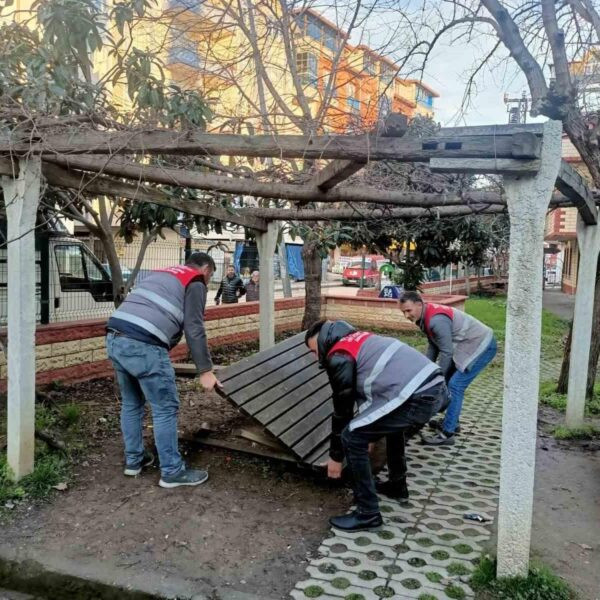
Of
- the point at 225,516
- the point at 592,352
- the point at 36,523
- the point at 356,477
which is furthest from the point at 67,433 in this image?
the point at 592,352

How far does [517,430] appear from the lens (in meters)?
3.08

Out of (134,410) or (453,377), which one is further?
(453,377)

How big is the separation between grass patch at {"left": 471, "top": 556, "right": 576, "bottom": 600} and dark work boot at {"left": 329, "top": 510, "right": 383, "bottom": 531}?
745 millimetres

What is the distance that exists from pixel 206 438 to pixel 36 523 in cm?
167

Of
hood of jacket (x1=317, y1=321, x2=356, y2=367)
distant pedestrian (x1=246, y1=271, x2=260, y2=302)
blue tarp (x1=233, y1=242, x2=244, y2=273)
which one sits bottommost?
distant pedestrian (x1=246, y1=271, x2=260, y2=302)

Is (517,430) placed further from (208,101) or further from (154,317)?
(208,101)

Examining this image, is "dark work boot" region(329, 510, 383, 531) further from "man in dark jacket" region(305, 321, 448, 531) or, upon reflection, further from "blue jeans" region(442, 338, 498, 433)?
"blue jeans" region(442, 338, 498, 433)

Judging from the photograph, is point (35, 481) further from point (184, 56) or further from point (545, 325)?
point (545, 325)

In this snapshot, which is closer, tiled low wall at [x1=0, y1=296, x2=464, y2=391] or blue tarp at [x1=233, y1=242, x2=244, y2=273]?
tiled low wall at [x1=0, y1=296, x2=464, y2=391]

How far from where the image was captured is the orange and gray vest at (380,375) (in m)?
3.59

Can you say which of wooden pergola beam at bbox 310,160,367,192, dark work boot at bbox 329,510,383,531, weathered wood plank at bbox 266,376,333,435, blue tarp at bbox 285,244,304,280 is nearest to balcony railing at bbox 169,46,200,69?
weathered wood plank at bbox 266,376,333,435

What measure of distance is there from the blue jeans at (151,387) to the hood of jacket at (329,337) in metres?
1.24

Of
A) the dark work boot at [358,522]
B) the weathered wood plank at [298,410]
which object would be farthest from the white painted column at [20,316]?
the dark work boot at [358,522]

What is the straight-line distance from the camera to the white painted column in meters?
4.11
